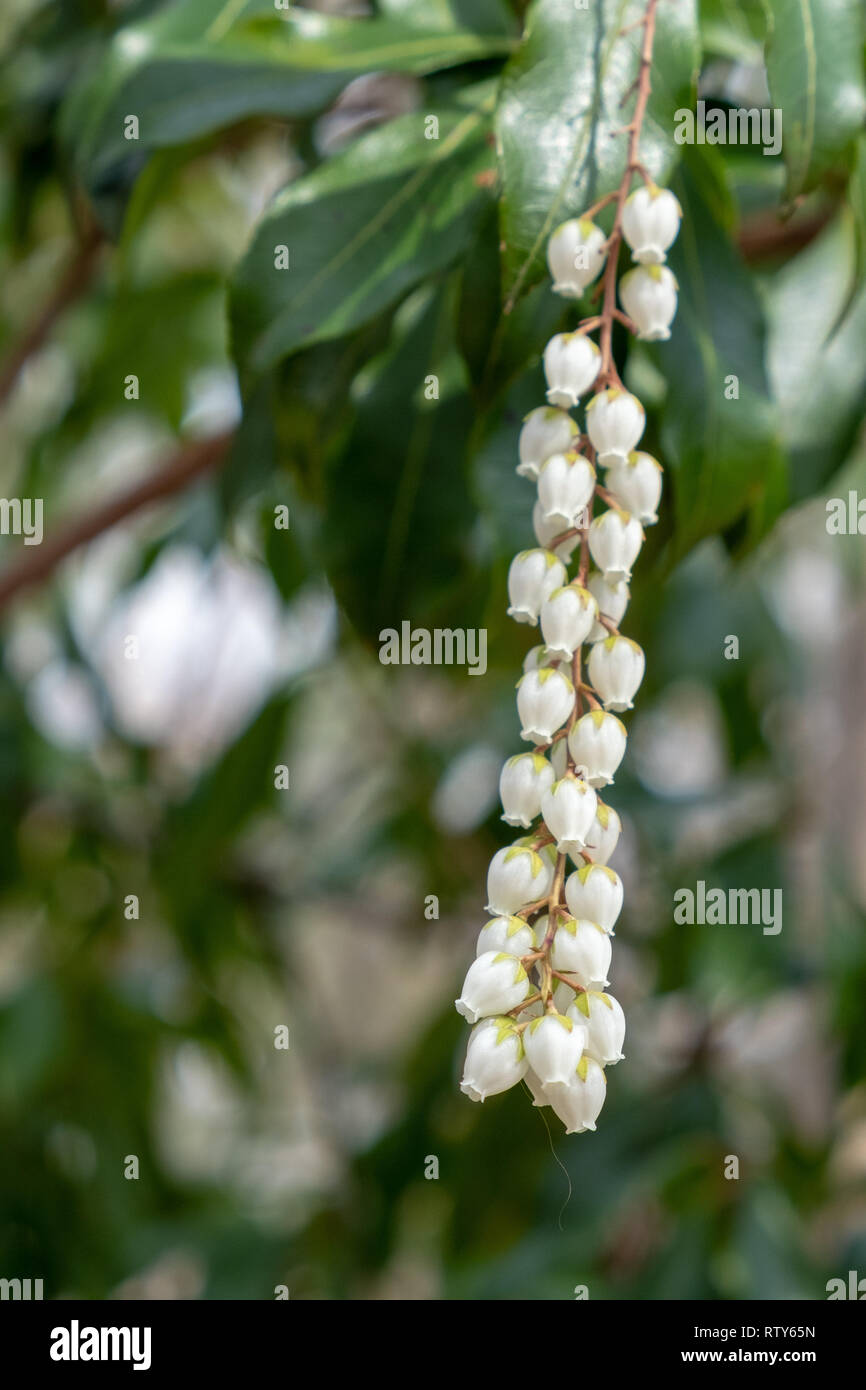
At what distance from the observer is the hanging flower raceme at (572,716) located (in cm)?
41

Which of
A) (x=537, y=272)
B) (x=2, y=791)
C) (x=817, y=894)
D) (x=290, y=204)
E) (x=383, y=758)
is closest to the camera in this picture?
(x=537, y=272)

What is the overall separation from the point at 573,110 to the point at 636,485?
0.53ft

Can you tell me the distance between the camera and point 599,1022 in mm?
413

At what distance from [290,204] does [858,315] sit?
1.12 ft

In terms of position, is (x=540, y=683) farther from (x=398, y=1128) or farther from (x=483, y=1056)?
(x=398, y=1128)

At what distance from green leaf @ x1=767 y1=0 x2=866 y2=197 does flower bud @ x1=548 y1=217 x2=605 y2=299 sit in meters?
0.12

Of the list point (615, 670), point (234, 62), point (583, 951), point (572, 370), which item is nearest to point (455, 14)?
point (234, 62)

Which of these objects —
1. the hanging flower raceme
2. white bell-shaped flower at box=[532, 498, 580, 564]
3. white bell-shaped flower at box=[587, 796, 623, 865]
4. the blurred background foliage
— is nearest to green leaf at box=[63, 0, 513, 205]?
A: the blurred background foliage

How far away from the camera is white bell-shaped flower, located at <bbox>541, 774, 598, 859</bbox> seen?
42 cm

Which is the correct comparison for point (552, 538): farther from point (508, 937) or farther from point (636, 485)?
point (508, 937)

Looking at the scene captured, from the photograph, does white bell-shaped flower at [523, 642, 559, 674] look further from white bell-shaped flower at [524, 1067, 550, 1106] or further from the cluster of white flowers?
white bell-shaped flower at [524, 1067, 550, 1106]

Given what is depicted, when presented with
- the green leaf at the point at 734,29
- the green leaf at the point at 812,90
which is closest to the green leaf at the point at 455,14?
the green leaf at the point at 734,29

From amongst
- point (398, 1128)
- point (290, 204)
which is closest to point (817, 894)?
point (398, 1128)

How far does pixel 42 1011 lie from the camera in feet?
5.34
